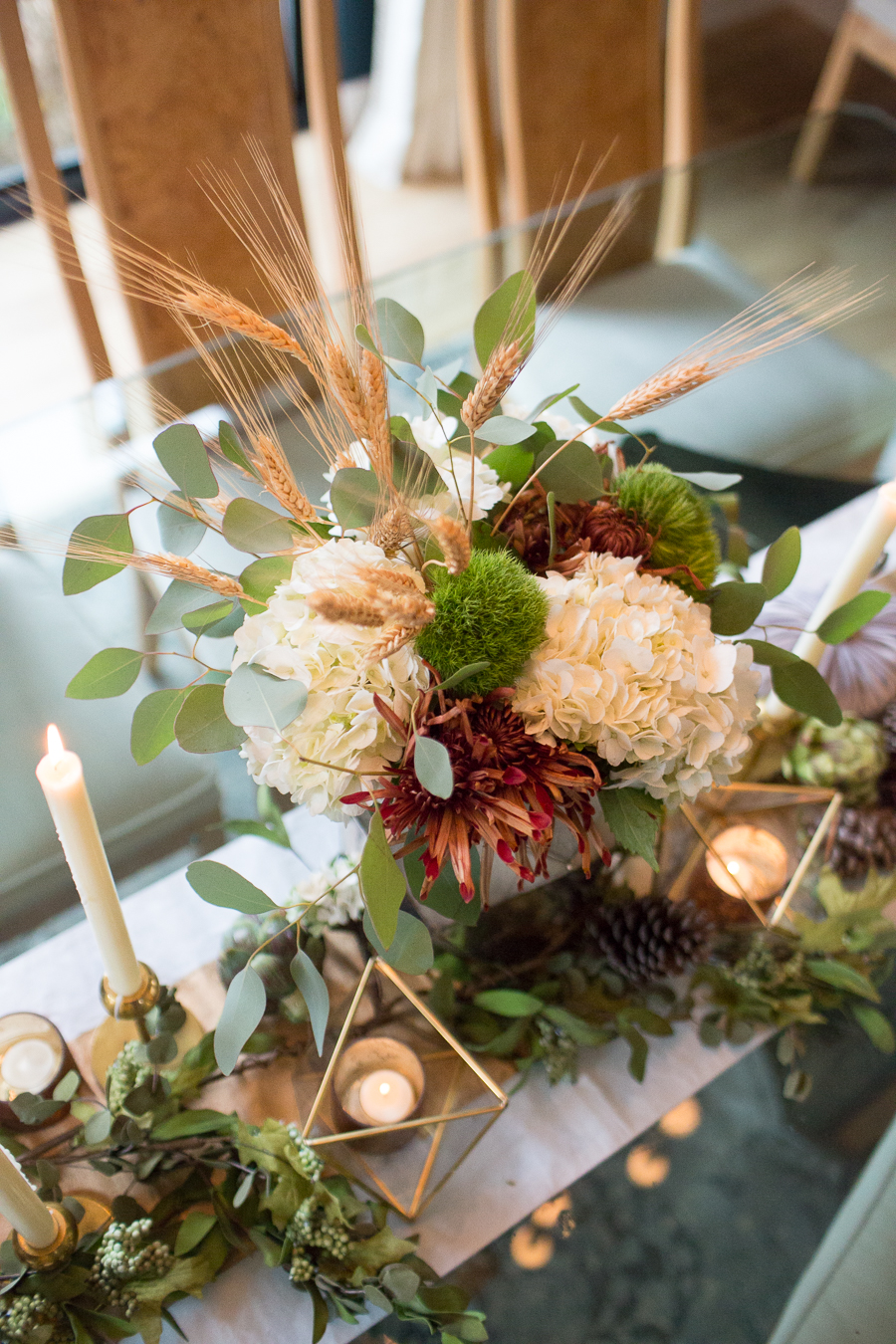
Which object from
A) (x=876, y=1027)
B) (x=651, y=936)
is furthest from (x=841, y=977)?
(x=651, y=936)

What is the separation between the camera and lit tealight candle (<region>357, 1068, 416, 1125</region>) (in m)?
0.63

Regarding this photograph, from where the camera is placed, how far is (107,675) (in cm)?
61

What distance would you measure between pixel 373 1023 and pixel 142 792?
418 millimetres

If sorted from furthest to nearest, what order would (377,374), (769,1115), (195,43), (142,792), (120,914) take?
(195,43) → (142,792) → (769,1115) → (120,914) → (377,374)

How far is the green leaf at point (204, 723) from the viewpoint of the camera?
554 mm

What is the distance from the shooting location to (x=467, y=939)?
724 millimetres

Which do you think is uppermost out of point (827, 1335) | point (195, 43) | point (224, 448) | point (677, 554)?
point (195, 43)

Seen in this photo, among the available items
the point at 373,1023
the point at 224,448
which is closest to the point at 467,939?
the point at 373,1023

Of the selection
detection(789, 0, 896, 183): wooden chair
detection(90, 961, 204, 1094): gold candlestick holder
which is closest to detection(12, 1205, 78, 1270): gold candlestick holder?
detection(90, 961, 204, 1094): gold candlestick holder

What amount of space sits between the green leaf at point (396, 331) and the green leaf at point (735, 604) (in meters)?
0.25

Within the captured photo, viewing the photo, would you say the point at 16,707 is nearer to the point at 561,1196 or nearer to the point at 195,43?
the point at 561,1196

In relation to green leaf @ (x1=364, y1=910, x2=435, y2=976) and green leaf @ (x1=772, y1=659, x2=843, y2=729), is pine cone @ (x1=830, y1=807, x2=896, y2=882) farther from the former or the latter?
green leaf @ (x1=364, y1=910, x2=435, y2=976)

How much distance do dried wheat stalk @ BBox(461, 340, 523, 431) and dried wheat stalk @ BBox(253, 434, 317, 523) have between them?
0.11 m

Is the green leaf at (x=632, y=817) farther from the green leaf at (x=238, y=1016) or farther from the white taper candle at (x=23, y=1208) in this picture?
the white taper candle at (x=23, y=1208)
